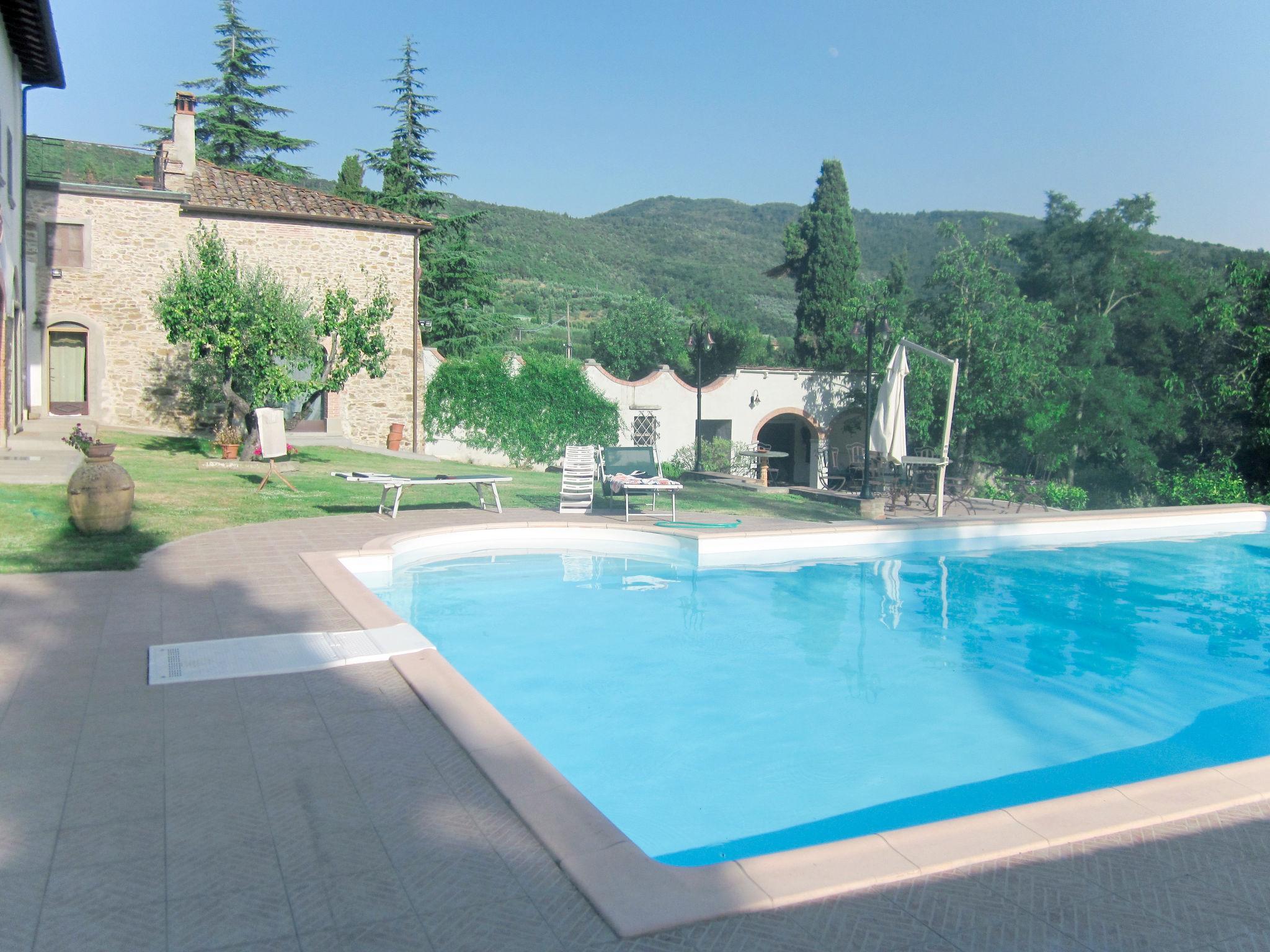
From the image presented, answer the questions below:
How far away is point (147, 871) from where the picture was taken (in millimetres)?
2684

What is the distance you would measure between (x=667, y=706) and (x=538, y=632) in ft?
5.88

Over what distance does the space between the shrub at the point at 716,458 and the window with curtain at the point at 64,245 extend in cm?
1324

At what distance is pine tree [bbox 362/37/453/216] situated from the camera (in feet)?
93.1

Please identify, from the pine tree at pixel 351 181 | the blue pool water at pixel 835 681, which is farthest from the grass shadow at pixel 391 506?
the pine tree at pixel 351 181

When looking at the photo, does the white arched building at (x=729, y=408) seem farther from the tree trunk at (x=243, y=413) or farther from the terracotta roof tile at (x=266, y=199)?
the tree trunk at (x=243, y=413)

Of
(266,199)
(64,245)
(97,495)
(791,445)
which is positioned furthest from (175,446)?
(791,445)

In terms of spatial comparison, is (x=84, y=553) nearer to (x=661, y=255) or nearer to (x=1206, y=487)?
(x=1206, y=487)

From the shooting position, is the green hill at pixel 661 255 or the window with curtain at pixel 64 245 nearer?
the window with curtain at pixel 64 245

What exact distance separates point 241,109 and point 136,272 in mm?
15853

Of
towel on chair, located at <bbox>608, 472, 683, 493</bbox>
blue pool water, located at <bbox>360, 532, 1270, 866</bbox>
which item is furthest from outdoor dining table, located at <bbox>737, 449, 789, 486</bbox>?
blue pool water, located at <bbox>360, 532, 1270, 866</bbox>

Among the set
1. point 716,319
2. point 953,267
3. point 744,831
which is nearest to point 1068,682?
point 744,831

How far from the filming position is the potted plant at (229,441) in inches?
558

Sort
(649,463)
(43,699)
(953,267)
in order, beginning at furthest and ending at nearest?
(953,267)
(649,463)
(43,699)

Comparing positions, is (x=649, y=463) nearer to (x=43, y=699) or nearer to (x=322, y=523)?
(x=322, y=523)
